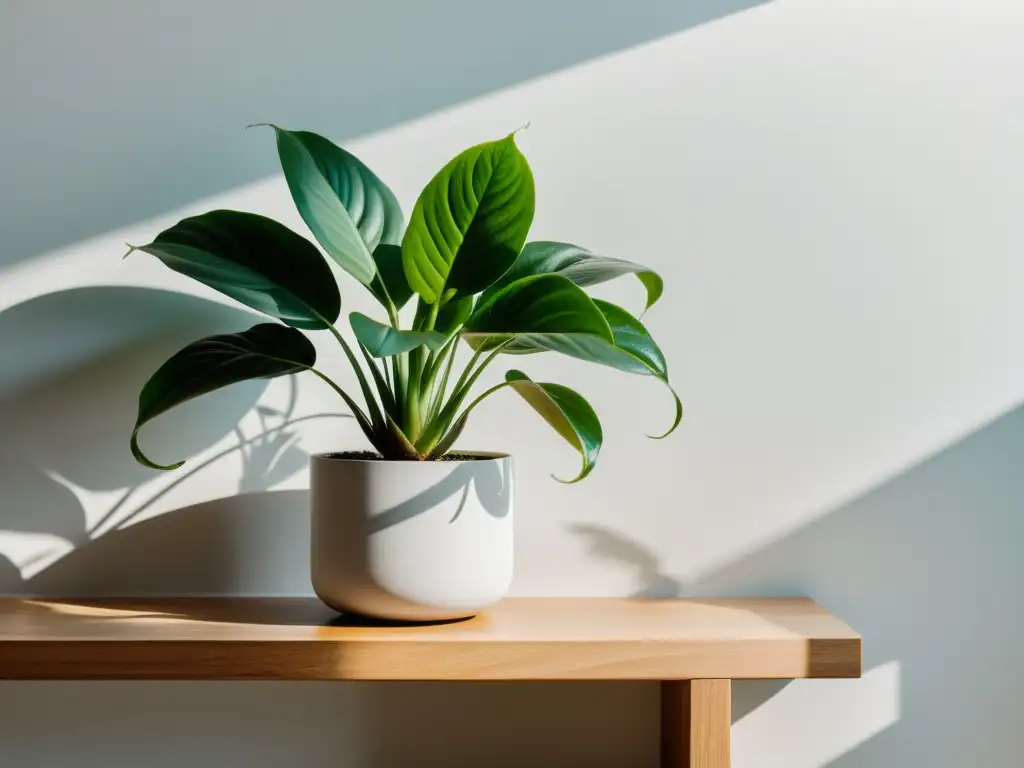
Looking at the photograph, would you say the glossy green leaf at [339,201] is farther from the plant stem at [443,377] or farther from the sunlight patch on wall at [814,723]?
the sunlight patch on wall at [814,723]

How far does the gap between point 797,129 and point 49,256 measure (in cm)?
90

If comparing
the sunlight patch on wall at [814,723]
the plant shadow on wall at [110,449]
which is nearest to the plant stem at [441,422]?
the plant shadow on wall at [110,449]

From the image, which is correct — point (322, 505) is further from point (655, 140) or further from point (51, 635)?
point (655, 140)

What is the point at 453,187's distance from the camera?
87cm

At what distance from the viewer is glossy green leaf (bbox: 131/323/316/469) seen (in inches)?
34.9

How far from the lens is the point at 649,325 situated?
1.14 meters

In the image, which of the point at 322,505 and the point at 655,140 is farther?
the point at 655,140

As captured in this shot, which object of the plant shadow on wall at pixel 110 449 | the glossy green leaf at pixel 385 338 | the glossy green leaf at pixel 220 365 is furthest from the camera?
the plant shadow on wall at pixel 110 449

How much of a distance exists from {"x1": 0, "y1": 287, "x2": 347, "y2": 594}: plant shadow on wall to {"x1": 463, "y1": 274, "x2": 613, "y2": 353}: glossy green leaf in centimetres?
35

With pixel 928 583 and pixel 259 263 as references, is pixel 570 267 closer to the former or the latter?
pixel 259 263

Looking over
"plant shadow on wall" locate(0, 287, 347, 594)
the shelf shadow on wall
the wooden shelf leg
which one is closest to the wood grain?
the wooden shelf leg

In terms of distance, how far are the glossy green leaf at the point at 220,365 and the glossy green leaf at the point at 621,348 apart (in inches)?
8.4

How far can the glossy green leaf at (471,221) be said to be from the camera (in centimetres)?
86

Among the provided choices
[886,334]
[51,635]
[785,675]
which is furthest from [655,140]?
[51,635]
